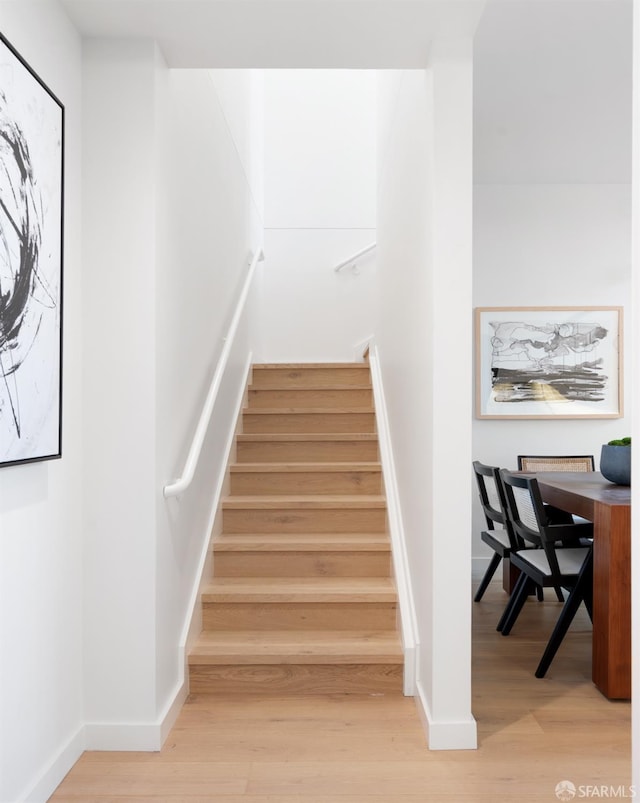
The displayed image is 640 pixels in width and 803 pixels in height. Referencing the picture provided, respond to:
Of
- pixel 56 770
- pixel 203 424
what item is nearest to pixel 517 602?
pixel 203 424

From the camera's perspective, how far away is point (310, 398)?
15.0ft

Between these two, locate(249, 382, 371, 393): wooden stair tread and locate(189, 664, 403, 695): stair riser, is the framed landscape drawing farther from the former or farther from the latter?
locate(189, 664, 403, 695): stair riser

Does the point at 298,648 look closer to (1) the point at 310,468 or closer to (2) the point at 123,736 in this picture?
(2) the point at 123,736

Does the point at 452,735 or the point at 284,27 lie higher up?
the point at 284,27

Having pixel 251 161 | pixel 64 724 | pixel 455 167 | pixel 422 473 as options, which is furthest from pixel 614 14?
pixel 64 724

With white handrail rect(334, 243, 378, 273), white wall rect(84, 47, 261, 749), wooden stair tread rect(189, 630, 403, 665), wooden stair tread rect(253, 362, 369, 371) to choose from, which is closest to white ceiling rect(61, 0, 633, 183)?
white wall rect(84, 47, 261, 749)

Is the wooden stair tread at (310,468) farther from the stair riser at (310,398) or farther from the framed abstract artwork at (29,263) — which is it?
the framed abstract artwork at (29,263)

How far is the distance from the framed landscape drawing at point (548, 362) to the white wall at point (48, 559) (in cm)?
326

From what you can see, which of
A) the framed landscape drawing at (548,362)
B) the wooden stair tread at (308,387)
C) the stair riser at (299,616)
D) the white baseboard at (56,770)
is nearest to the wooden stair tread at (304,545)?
the stair riser at (299,616)

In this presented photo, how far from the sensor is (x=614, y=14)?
8.95 feet

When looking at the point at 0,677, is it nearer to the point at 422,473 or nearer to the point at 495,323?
the point at 422,473

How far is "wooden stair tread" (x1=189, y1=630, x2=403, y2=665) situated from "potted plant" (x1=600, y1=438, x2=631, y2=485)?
1.31 metres

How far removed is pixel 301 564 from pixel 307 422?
1300mm

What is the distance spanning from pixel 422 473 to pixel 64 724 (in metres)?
1.47
